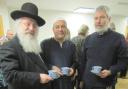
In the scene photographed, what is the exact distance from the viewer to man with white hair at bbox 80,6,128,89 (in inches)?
103

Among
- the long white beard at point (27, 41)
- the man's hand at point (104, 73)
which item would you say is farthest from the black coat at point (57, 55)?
the long white beard at point (27, 41)

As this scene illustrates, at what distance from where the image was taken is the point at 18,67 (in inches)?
74.5

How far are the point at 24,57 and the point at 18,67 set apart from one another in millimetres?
121

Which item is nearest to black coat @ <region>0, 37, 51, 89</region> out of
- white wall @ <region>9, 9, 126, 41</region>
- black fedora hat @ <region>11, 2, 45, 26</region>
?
black fedora hat @ <region>11, 2, 45, 26</region>

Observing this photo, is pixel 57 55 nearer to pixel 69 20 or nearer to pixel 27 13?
pixel 27 13

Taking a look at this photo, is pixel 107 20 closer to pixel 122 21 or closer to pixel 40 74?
pixel 40 74

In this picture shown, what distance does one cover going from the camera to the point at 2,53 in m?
1.89

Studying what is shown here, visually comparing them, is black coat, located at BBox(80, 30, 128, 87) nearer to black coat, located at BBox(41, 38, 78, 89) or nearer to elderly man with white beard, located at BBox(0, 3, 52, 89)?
black coat, located at BBox(41, 38, 78, 89)

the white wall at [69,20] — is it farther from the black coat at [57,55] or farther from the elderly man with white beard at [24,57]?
the elderly man with white beard at [24,57]

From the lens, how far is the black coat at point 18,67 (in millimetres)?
1848

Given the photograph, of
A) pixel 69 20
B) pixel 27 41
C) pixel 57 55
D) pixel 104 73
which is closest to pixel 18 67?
pixel 27 41

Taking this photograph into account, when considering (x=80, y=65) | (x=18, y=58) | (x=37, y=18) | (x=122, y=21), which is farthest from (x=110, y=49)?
(x=122, y=21)

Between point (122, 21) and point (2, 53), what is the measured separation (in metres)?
10.5

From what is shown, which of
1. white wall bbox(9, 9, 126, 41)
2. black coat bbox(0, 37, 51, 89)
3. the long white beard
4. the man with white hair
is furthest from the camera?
white wall bbox(9, 9, 126, 41)
